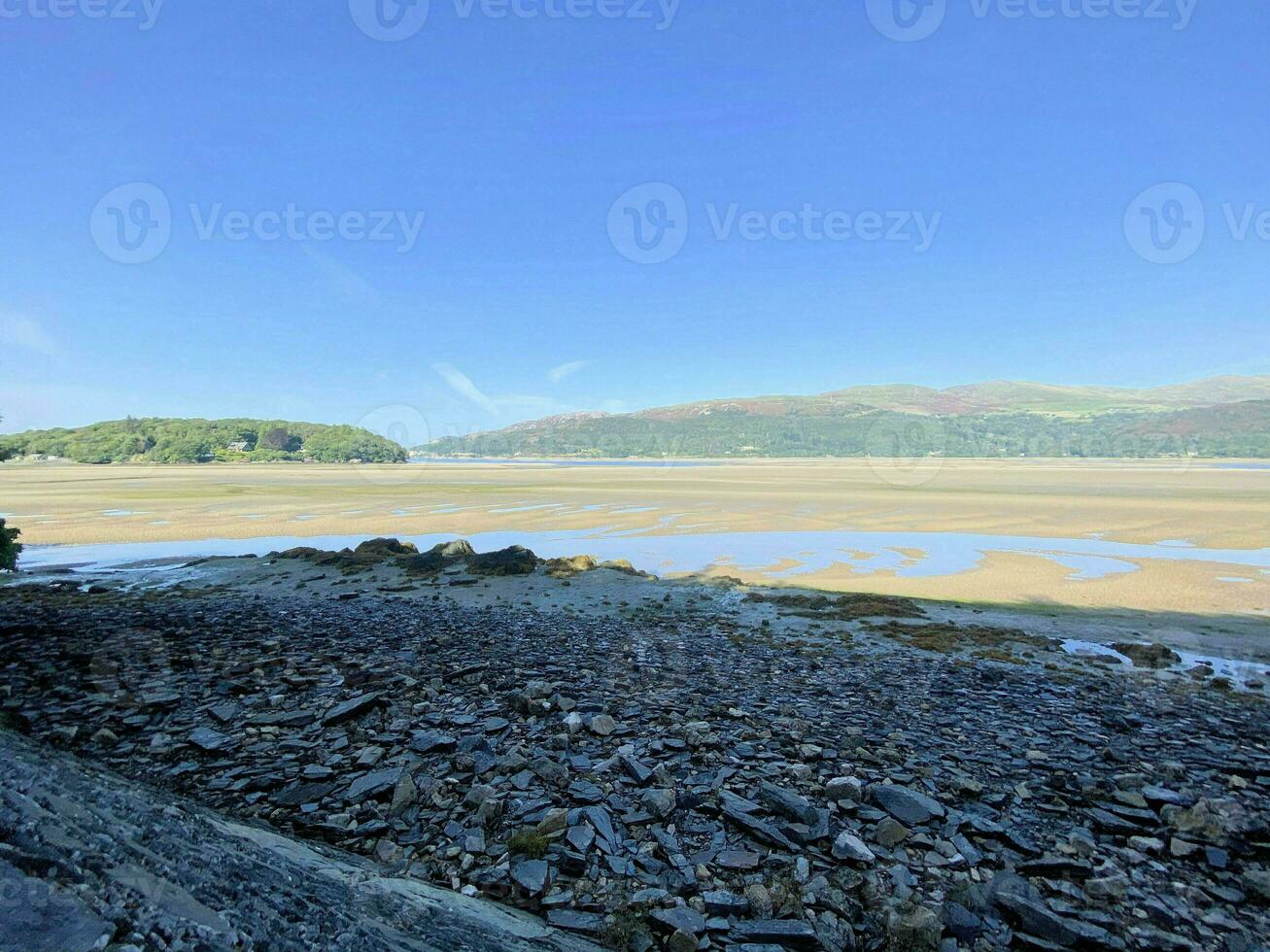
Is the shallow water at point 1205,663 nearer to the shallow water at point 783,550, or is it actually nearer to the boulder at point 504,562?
the shallow water at point 783,550

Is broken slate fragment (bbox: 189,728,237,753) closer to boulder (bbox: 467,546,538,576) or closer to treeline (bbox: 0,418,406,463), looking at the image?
boulder (bbox: 467,546,538,576)

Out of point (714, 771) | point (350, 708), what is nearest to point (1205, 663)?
point (714, 771)

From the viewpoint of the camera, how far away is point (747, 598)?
1666cm

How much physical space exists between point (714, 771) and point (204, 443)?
586 feet

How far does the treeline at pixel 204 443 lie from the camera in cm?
14112

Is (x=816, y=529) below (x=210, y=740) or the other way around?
below

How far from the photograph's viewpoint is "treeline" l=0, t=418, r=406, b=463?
14112cm

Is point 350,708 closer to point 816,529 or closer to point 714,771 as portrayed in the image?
point 714,771

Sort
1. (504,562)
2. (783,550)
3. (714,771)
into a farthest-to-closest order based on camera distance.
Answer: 1. (783,550)
2. (504,562)
3. (714,771)

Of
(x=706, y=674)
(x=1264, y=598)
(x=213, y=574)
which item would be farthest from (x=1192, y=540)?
(x=213, y=574)

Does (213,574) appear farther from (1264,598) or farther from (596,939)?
(1264,598)

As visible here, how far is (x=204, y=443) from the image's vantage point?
144875 millimetres

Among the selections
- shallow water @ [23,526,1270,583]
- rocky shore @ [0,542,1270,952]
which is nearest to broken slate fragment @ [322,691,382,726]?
rocky shore @ [0,542,1270,952]

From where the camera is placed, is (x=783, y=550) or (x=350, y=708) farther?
(x=783, y=550)
